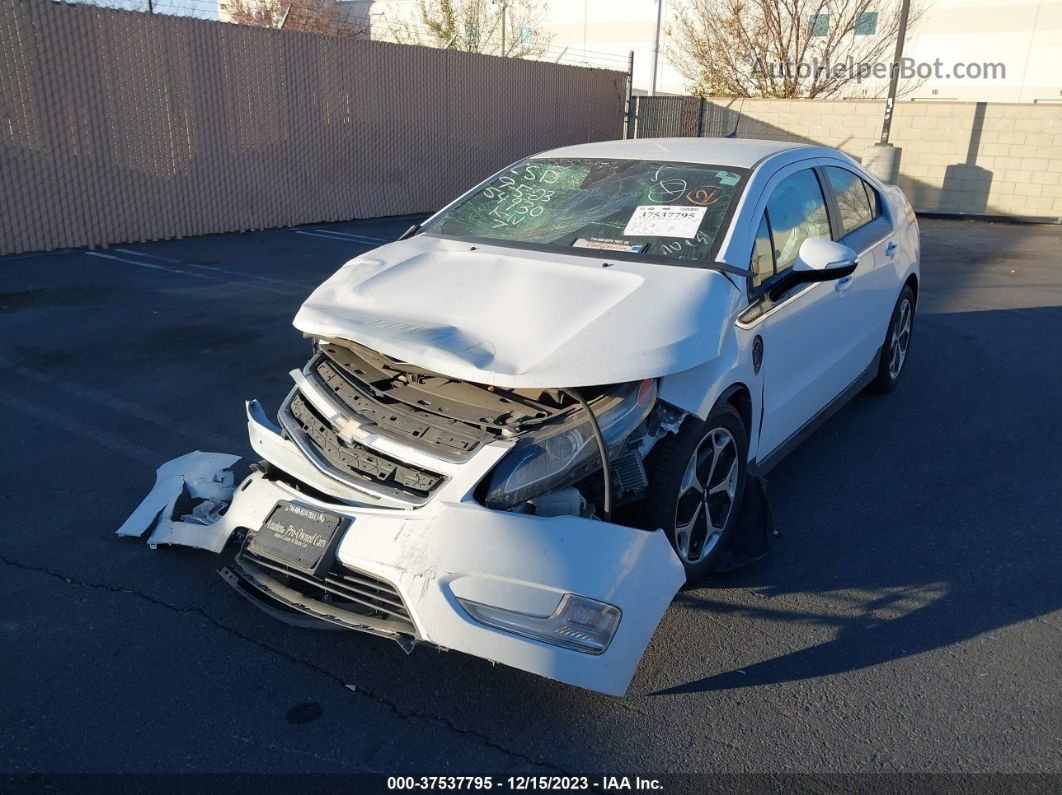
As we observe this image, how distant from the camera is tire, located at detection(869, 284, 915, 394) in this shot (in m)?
5.88

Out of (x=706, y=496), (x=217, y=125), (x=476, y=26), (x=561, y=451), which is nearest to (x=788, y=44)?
(x=476, y=26)

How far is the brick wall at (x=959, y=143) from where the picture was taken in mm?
16812

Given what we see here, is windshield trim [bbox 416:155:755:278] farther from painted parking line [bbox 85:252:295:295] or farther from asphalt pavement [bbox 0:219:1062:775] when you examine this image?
painted parking line [bbox 85:252:295:295]

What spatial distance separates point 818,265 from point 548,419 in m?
1.58

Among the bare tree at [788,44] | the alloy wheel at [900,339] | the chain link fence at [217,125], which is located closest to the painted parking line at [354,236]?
the chain link fence at [217,125]

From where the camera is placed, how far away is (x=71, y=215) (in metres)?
11.2

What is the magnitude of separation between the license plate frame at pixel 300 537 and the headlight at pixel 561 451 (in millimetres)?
559

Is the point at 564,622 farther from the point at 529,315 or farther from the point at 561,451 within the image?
the point at 529,315

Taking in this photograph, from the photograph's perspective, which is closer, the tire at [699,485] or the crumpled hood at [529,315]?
the crumpled hood at [529,315]

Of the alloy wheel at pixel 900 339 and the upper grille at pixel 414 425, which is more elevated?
the upper grille at pixel 414 425

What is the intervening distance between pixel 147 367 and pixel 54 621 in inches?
136

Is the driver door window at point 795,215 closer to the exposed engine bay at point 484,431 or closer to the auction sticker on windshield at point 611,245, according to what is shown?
the auction sticker on windshield at point 611,245

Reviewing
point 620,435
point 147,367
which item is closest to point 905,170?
point 147,367

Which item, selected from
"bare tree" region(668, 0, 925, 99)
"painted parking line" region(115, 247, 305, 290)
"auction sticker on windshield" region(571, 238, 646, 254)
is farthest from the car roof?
"bare tree" region(668, 0, 925, 99)
